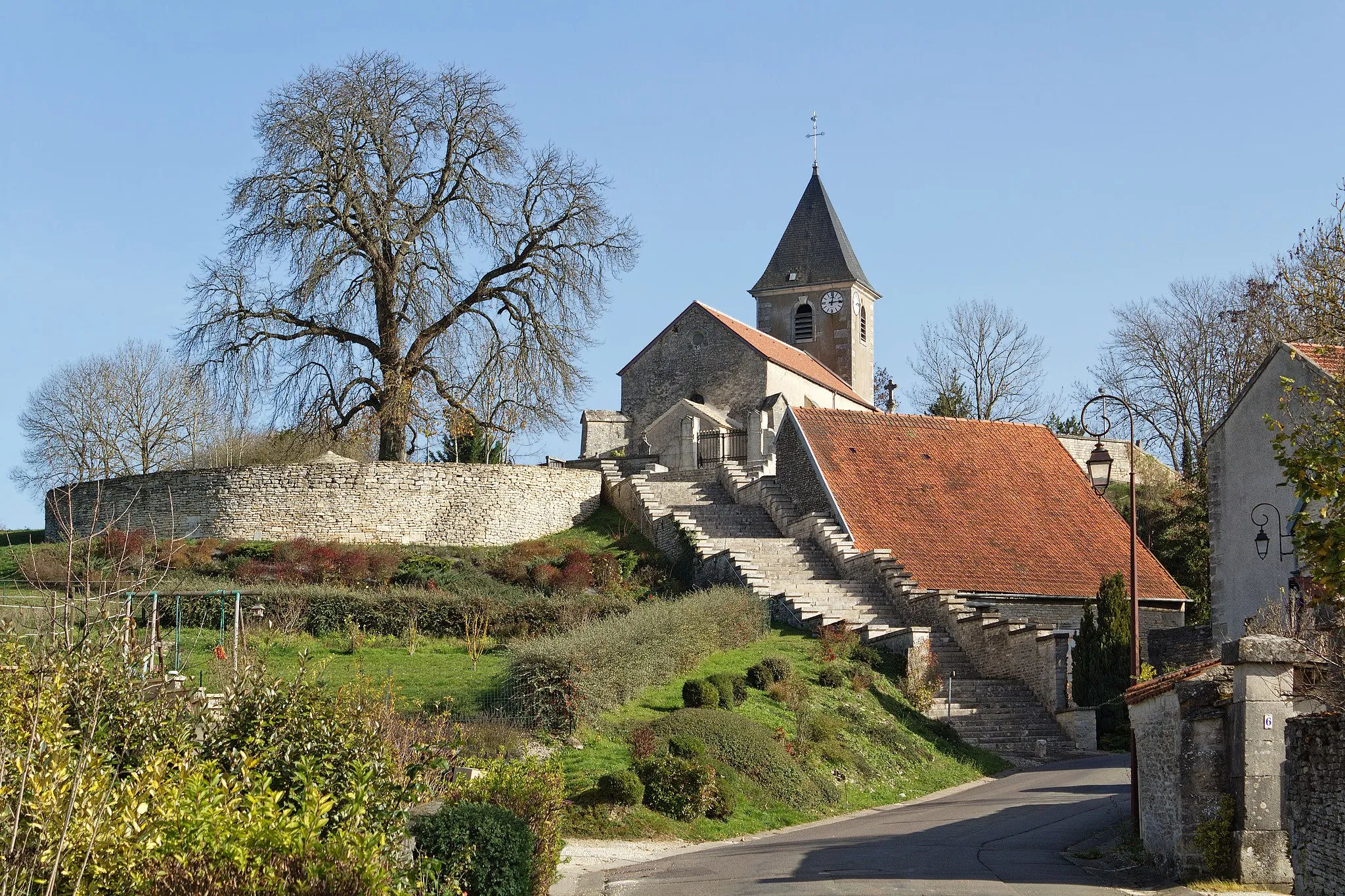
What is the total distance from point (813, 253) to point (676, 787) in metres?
40.4

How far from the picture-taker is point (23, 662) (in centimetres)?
906

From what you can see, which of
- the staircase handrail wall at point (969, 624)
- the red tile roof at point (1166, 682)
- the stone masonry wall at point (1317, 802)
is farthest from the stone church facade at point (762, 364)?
the stone masonry wall at point (1317, 802)

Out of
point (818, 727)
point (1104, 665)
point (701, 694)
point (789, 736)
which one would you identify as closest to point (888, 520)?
point (1104, 665)

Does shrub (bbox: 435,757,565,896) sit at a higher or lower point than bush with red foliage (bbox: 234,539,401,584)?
lower

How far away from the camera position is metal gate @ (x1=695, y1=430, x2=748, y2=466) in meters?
39.8

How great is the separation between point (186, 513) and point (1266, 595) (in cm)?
2432

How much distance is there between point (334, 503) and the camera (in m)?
32.1

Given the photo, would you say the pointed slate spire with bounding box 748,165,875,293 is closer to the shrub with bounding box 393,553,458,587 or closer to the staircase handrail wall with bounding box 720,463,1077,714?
the staircase handrail wall with bounding box 720,463,1077,714

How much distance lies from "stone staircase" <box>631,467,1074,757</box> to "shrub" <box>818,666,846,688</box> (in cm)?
185

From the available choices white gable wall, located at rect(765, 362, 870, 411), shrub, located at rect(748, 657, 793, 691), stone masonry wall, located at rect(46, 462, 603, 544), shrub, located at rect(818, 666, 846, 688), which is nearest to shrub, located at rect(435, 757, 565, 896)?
shrub, located at rect(748, 657, 793, 691)

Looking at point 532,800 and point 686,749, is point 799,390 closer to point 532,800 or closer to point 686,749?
point 686,749

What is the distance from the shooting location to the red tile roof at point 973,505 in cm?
2858

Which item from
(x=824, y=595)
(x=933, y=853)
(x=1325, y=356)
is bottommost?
(x=933, y=853)

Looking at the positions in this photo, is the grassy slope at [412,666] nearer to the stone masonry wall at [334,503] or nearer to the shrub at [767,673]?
the shrub at [767,673]
